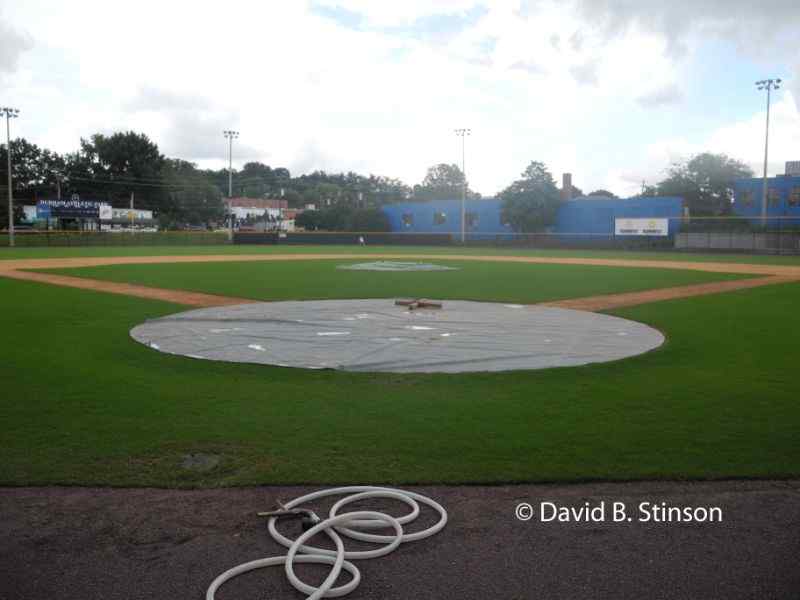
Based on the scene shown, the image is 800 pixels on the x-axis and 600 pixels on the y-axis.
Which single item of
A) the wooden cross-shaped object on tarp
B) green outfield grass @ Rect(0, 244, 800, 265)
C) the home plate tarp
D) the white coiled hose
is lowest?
the white coiled hose

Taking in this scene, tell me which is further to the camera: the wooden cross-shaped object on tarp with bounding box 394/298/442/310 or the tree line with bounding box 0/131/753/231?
the tree line with bounding box 0/131/753/231

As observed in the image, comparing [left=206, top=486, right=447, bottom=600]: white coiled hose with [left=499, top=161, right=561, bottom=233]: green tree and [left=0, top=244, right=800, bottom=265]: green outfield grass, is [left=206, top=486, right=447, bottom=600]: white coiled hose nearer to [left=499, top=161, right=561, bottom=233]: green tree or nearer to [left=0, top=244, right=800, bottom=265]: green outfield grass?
[left=0, top=244, right=800, bottom=265]: green outfield grass

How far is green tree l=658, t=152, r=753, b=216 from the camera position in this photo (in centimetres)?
8162

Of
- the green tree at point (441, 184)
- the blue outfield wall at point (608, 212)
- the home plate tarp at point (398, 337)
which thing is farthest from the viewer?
the green tree at point (441, 184)

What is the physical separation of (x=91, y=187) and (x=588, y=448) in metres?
101

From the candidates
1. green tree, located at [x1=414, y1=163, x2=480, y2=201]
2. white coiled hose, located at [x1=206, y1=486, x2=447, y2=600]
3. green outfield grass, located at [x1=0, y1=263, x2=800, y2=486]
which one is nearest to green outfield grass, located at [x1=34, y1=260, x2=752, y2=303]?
green outfield grass, located at [x1=0, y1=263, x2=800, y2=486]

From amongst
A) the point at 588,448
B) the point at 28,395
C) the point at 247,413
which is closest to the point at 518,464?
the point at 588,448

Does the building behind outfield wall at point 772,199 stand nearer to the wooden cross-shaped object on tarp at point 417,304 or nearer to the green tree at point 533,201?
the green tree at point 533,201

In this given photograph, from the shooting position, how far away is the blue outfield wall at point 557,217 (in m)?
55.3

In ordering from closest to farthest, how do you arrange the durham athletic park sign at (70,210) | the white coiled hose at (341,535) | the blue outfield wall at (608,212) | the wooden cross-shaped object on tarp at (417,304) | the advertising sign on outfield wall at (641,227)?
the white coiled hose at (341,535)
the wooden cross-shaped object on tarp at (417,304)
the advertising sign on outfield wall at (641,227)
the blue outfield wall at (608,212)
the durham athletic park sign at (70,210)

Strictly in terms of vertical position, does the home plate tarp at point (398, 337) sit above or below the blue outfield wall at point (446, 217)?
below

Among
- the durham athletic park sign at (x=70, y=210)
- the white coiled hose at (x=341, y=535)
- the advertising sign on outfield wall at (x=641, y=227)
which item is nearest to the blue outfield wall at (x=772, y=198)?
the advertising sign on outfield wall at (x=641, y=227)

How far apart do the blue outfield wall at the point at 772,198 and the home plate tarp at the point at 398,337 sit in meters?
45.2

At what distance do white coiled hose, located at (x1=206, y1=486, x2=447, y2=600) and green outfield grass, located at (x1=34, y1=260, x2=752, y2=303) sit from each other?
12.3m
